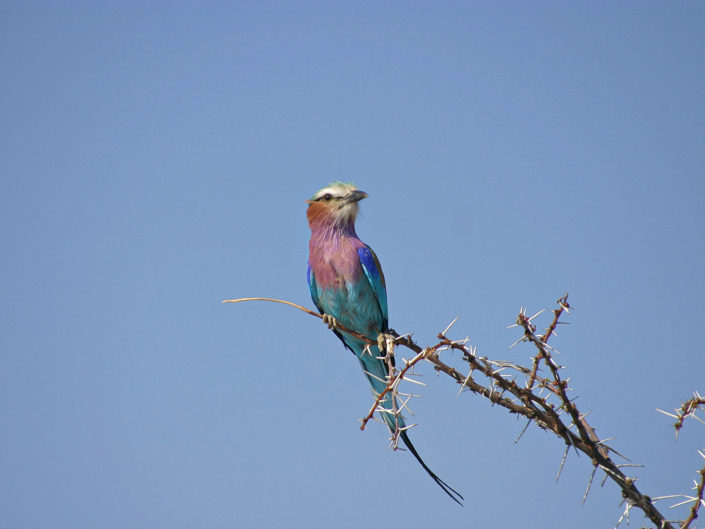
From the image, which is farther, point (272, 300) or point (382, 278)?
point (382, 278)

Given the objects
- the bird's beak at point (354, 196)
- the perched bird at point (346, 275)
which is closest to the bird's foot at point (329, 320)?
the perched bird at point (346, 275)

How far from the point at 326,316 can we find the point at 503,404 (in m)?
2.30

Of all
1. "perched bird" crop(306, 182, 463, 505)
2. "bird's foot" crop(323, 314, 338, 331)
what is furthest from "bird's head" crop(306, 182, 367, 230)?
"bird's foot" crop(323, 314, 338, 331)

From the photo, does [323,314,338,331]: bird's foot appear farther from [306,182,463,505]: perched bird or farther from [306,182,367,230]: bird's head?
[306,182,367,230]: bird's head

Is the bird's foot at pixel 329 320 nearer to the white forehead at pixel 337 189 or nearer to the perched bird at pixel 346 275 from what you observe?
the perched bird at pixel 346 275

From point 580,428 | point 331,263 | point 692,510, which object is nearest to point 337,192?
point 331,263

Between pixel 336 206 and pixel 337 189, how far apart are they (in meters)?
0.15

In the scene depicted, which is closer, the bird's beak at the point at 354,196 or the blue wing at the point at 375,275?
the blue wing at the point at 375,275

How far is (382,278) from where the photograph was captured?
203 inches

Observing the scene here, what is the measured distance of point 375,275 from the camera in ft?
16.6

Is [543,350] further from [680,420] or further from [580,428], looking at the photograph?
[680,420]

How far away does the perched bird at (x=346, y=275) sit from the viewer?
494 cm

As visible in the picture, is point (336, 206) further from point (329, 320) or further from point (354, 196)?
point (329, 320)

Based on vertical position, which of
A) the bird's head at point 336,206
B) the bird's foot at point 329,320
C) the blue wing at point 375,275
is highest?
the bird's head at point 336,206
